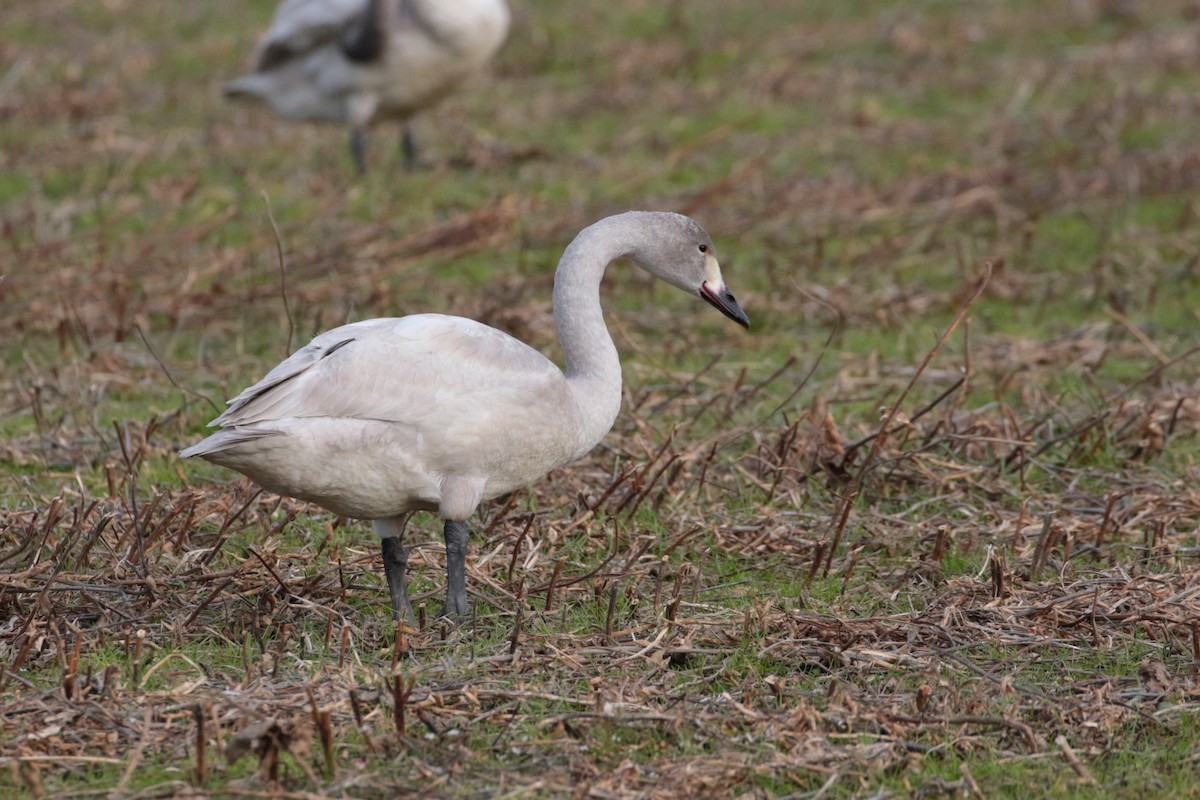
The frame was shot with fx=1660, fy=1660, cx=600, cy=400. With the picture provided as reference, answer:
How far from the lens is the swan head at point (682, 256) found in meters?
4.49

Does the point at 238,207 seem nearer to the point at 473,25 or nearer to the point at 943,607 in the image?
the point at 473,25

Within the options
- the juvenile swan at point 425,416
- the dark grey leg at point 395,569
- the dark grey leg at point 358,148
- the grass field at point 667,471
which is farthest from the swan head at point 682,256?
the dark grey leg at point 358,148

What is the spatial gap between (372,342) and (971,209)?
19.1ft

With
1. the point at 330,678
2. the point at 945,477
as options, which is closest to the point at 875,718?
the point at 330,678

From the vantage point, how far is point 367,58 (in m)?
10.2

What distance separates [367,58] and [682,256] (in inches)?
243

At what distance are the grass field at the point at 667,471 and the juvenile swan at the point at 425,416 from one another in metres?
0.39

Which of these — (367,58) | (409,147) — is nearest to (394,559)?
(367,58)

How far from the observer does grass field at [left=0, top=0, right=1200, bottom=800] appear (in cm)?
368

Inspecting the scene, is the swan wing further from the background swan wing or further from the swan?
the background swan wing

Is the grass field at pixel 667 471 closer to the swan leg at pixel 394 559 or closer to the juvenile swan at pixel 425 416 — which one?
the swan leg at pixel 394 559

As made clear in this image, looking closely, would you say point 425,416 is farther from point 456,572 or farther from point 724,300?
point 724,300

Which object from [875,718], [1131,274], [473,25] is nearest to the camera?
[875,718]

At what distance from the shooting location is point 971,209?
9.23 meters
